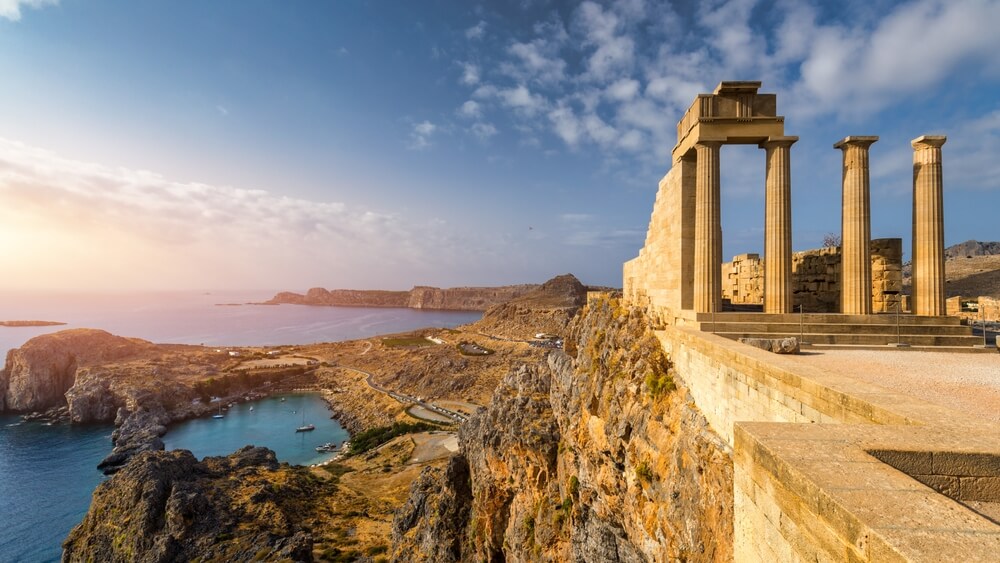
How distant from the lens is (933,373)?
759cm

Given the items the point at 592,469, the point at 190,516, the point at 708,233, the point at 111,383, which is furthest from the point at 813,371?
the point at 111,383

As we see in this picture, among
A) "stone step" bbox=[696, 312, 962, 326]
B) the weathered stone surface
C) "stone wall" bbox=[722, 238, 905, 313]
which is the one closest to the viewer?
the weathered stone surface

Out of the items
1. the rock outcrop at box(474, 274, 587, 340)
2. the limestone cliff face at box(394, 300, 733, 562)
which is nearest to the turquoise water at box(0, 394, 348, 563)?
the limestone cliff face at box(394, 300, 733, 562)

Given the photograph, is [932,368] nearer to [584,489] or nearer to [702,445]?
[702,445]

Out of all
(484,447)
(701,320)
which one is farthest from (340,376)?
(701,320)

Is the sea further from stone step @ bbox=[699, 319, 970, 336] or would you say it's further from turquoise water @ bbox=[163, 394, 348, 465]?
stone step @ bbox=[699, 319, 970, 336]

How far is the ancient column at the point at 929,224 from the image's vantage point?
12.0 meters

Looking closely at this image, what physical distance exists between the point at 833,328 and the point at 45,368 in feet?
390

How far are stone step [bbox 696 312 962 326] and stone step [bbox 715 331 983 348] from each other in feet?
1.92

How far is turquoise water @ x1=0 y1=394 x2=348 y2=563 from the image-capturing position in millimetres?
39375

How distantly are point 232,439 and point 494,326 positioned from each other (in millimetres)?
61554

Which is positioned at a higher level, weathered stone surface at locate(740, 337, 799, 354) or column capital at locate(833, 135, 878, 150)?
column capital at locate(833, 135, 878, 150)

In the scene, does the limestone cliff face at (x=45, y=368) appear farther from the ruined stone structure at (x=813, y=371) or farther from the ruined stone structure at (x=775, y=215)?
the ruined stone structure at (x=775, y=215)

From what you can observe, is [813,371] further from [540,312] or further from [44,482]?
[540,312]
